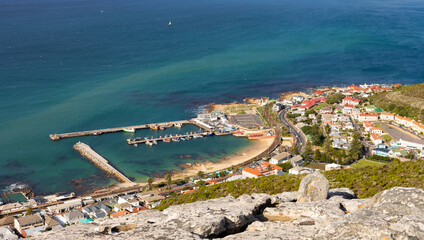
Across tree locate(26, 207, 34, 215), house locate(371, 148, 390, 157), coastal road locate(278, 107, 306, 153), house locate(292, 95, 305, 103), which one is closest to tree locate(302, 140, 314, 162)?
coastal road locate(278, 107, 306, 153)

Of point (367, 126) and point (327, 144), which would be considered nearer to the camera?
point (327, 144)

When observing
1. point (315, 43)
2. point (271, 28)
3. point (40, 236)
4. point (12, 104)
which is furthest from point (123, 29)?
point (40, 236)

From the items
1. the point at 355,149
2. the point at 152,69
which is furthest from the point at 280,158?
the point at 152,69

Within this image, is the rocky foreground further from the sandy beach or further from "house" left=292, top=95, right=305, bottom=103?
"house" left=292, top=95, right=305, bottom=103

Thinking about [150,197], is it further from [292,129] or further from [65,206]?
[292,129]

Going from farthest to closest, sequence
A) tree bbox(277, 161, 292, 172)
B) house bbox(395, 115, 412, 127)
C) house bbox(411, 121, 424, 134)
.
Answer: house bbox(395, 115, 412, 127)
house bbox(411, 121, 424, 134)
tree bbox(277, 161, 292, 172)

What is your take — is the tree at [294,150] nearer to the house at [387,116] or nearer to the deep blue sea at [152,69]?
the deep blue sea at [152,69]

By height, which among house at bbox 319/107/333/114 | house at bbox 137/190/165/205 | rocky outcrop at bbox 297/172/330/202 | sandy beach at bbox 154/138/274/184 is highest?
rocky outcrop at bbox 297/172/330/202

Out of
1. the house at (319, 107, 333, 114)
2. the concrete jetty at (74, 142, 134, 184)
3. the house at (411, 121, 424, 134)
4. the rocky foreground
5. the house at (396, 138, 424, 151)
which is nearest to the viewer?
the rocky foreground
